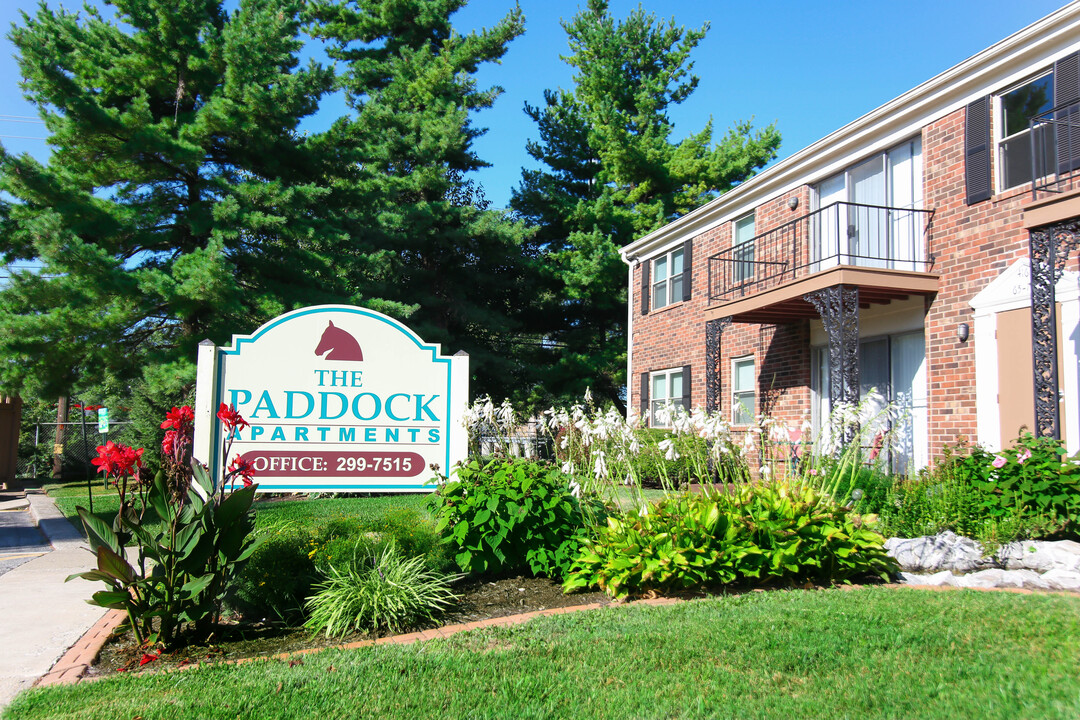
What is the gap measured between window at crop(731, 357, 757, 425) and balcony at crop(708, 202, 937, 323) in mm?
1220

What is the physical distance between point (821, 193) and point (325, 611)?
34.7 ft

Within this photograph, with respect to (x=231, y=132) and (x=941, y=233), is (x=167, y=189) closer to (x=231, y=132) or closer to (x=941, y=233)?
(x=231, y=132)

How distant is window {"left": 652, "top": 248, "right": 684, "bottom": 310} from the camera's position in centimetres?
1616

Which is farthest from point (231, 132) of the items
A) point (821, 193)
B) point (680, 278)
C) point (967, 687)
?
point (967, 687)

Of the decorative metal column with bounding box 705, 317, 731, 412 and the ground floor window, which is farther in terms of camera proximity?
the decorative metal column with bounding box 705, 317, 731, 412

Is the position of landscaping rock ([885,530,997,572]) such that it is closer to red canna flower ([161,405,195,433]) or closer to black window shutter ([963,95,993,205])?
black window shutter ([963,95,993,205])

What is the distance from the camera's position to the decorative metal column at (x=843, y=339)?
9727 mm

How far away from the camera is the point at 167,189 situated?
16266 millimetres

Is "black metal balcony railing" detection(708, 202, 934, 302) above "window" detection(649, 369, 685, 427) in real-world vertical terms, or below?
above

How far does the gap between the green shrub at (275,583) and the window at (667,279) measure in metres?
12.0

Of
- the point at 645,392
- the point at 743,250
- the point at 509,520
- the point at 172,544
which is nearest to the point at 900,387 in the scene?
the point at 743,250

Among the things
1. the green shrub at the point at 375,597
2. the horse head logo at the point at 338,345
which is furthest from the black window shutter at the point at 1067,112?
the green shrub at the point at 375,597

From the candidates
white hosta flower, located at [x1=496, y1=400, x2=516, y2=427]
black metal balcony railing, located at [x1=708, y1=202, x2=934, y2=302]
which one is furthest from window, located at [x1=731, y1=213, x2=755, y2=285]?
white hosta flower, located at [x1=496, y1=400, x2=516, y2=427]

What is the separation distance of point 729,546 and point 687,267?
35.5 ft
